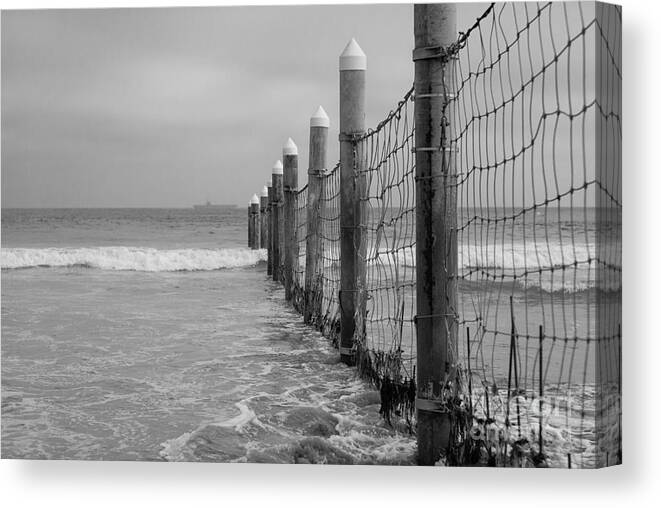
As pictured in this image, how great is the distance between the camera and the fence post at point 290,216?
6.02 metres

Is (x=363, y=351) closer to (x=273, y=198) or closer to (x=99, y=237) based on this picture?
(x=99, y=237)

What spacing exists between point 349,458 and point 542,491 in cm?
69

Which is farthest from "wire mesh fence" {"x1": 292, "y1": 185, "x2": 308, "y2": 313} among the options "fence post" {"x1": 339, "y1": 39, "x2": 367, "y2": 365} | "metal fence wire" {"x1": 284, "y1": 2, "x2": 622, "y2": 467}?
"metal fence wire" {"x1": 284, "y1": 2, "x2": 622, "y2": 467}

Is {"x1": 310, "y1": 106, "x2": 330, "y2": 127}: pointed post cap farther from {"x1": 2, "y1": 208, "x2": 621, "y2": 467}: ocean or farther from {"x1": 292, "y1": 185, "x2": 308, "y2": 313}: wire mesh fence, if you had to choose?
{"x1": 292, "y1": 185, "x2": 308, "y2": 313}: wire mesh fence

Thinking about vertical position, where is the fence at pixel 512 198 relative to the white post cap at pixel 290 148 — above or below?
below

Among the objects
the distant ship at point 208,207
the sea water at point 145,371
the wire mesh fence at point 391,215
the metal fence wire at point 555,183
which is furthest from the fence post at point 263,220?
the metal fence wire at point 555,183

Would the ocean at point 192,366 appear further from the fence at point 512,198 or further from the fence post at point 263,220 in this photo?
the fence post at point 263,220

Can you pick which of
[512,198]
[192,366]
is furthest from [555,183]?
[192,366]

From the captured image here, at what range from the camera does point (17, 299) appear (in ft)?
12.2

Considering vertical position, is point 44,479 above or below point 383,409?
below

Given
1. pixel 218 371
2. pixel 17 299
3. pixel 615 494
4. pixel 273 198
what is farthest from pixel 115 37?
pixel 273 198

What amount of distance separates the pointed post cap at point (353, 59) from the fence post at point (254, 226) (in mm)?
4833

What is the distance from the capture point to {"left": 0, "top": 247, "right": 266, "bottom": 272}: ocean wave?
12.1 feet

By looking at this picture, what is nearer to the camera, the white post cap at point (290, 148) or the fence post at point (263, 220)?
the white post cap at point (290, 148)
